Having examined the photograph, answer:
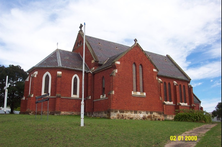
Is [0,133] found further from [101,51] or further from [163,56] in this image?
[163,56]

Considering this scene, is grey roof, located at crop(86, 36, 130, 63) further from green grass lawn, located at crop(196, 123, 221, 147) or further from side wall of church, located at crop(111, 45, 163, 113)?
green grass lawn, located at crop(196, 123, 221, 147)

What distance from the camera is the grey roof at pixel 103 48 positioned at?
33.5 m

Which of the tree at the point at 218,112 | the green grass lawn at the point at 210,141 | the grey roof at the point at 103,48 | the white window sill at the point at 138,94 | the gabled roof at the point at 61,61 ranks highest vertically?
the grey roof at the point at 103,48

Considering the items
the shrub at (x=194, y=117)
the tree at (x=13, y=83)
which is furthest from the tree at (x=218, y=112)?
the tree at (x=13, y=83)

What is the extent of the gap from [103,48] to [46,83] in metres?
12.1

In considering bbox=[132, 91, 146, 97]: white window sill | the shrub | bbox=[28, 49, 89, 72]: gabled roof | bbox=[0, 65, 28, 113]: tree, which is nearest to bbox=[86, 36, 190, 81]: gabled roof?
bbox=[28, 49, 89, 72]: gabled roof

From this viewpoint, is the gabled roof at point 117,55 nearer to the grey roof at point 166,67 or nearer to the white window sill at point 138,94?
the grey roof at point 166,67

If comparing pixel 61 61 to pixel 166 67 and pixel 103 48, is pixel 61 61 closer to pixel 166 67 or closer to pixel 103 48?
pixel 103 48

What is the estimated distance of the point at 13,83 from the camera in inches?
1768

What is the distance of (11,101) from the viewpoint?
143 feet

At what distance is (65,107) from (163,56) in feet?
94.7

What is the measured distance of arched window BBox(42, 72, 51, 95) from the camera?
96.8ft

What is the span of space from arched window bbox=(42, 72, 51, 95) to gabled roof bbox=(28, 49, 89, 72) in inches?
53.5

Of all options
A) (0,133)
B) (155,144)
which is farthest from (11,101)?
(155,144)
